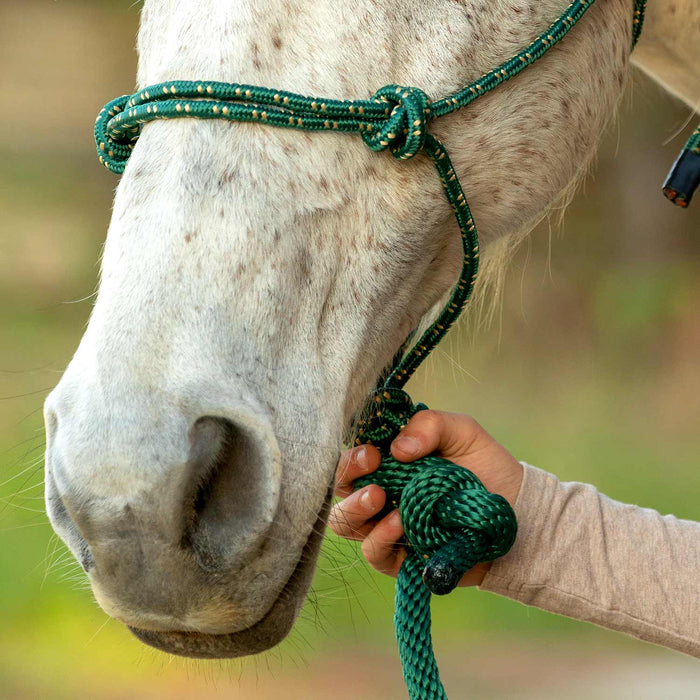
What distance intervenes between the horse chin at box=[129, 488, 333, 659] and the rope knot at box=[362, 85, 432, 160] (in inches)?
14.9

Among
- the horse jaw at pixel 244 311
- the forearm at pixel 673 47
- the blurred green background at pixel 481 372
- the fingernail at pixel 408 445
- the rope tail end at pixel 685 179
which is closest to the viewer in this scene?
the horse jaw at pixel 244 311

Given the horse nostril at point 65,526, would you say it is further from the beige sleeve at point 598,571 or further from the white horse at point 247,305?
the beige sleeve at point 598,571

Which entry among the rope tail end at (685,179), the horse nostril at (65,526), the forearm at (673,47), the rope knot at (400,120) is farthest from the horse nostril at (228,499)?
the forearm at (673,47)

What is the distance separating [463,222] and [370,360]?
0.20m

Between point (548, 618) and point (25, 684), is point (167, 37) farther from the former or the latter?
point (548, 618)

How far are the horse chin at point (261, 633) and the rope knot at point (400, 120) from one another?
1.24 ft

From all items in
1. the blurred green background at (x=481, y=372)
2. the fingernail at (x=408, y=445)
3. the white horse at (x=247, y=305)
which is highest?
the white horse at (x=247, y=305)

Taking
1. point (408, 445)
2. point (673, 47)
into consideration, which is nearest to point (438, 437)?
point (408, 445)

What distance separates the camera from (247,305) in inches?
34.8

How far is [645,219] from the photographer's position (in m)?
6.17

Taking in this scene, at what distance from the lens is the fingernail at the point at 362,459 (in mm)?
1113

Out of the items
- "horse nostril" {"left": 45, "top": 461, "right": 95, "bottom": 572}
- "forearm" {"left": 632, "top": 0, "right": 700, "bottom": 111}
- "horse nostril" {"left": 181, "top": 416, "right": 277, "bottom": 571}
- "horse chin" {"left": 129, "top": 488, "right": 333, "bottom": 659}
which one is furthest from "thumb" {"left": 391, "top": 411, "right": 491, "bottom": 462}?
"forearm" {"left": 632, "top": 0, "right": 700, "bottom": 111}

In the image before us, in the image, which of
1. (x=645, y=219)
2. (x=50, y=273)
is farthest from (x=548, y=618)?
(x=50, y=273)

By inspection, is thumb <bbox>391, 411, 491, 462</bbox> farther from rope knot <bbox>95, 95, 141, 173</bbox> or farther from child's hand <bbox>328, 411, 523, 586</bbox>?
rope knot <bbox>95, 95, 141, 173</bbox>
